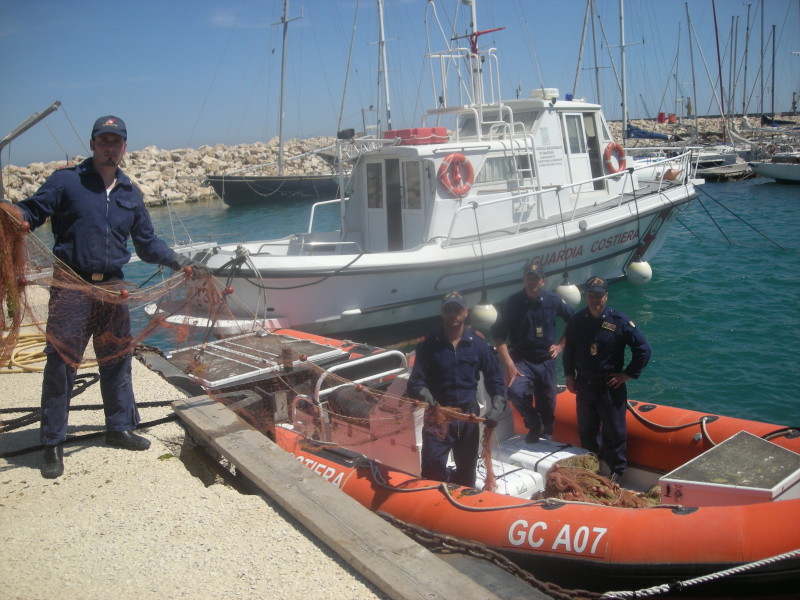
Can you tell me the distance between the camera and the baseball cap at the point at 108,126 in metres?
3.73

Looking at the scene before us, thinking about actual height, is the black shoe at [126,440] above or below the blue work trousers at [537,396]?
above

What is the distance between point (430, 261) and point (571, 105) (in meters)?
4.15

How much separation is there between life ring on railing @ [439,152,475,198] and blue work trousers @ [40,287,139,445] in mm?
6271

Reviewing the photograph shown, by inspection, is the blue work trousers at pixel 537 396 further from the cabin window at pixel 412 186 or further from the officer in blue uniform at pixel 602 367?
the cabin window at pixel 412 186

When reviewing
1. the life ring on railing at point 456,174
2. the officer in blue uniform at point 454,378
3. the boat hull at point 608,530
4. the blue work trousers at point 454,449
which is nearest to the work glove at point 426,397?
the officer in blue uniform at point 454,378

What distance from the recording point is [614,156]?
12.3 m

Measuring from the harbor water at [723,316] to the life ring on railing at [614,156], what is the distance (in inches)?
87.5

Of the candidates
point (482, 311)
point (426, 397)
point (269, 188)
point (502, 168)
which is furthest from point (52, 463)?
point (269, 188)

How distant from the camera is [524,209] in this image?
1076 cm

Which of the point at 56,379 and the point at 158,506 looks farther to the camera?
the point at 56,379

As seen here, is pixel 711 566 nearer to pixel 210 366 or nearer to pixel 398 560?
pixel 398 560

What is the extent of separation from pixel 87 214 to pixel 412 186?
664 cm

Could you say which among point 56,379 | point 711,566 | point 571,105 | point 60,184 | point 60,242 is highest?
point 571,105

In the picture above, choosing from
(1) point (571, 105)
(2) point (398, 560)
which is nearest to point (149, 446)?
(2) point (398, 560)
